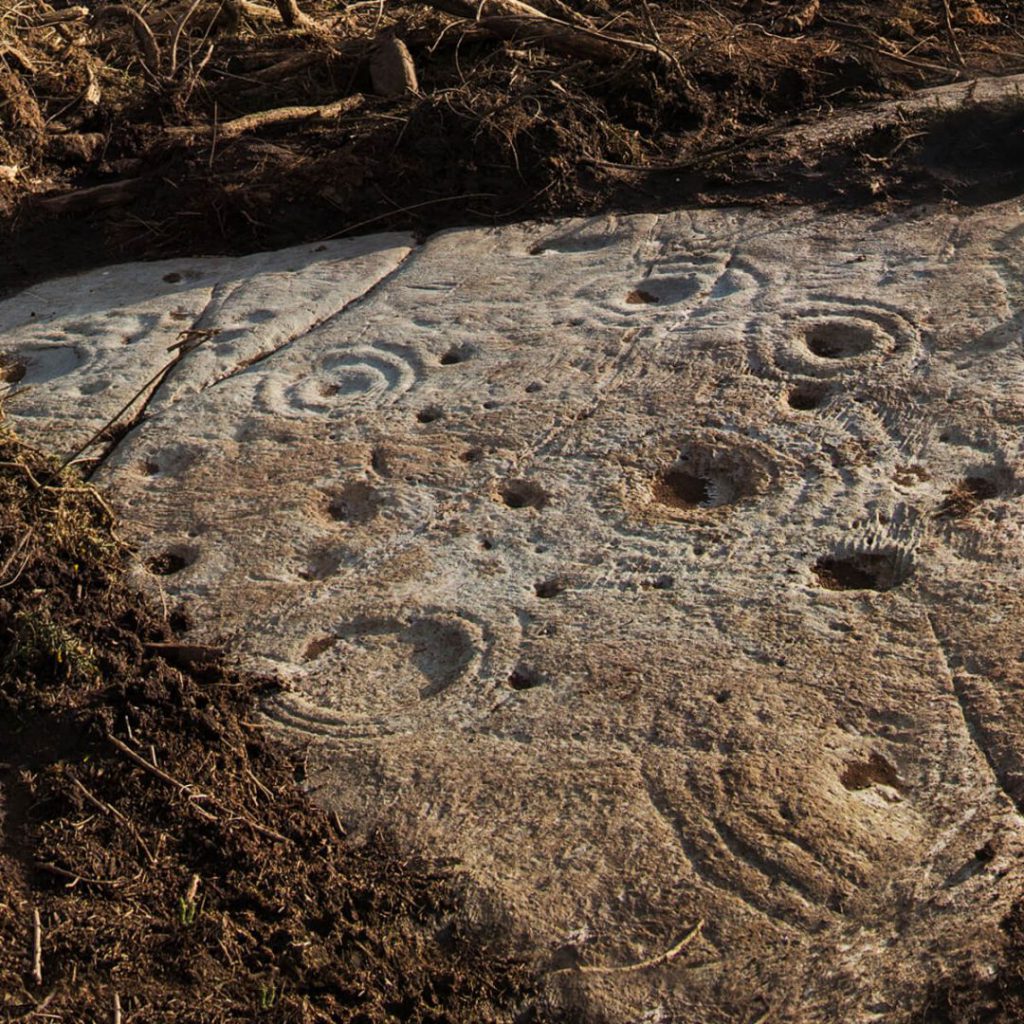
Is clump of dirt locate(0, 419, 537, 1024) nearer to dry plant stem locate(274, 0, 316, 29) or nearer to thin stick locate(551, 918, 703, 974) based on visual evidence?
thin stick locate(551, 918, 703, 974)

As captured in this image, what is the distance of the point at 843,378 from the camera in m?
4.17

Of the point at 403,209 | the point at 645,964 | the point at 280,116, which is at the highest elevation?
the point at 280,116

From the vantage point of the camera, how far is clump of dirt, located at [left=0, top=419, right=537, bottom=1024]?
8.52ft

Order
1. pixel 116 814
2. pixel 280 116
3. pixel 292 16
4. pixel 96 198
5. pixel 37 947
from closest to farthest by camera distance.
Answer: pixel 37 947 < pixel 116 814 < pixel 96 198 < pixel 280 116 < pixel 292 16

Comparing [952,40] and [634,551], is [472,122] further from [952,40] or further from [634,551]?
[634,551]

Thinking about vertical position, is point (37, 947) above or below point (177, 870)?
above

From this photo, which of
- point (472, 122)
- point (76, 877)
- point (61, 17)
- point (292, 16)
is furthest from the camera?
point (61, 17)

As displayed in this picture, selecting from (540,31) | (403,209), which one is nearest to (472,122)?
(403,209)

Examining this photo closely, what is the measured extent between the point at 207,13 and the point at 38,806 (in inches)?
216

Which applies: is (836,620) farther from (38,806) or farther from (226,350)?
(226,350)

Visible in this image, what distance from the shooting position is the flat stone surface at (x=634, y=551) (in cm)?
277

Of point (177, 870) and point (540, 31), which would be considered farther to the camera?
point (540, 31)

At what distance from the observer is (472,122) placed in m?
5.75

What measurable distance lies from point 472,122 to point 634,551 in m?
2.74
